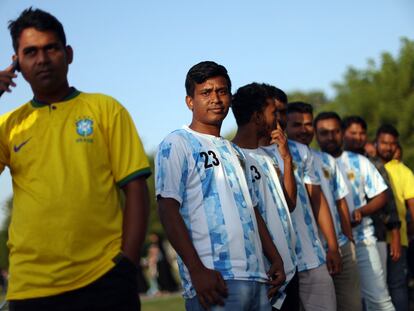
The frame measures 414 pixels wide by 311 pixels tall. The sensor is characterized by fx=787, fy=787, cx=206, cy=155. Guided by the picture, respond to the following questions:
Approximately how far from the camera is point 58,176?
11.6 feet

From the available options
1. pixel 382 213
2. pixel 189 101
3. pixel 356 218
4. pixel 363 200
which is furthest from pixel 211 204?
pixel 382 213

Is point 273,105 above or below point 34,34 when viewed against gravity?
below

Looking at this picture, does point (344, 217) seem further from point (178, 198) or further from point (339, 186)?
point (178, 198)

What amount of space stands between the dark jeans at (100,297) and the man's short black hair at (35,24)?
3.73ft

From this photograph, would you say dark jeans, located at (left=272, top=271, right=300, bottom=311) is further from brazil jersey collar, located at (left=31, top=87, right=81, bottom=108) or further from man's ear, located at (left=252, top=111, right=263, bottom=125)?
brazil jersey collar, located at (left=31, top=87, right=81, bottom=108)

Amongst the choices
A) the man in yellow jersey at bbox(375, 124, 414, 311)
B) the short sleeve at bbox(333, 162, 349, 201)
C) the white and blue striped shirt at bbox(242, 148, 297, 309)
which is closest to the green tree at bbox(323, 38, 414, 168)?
the man in yellow jersey at bbox(375, 124, 414, 311)

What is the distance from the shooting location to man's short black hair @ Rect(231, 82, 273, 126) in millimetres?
6309

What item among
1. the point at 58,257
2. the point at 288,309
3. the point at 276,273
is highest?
the point at 58,257

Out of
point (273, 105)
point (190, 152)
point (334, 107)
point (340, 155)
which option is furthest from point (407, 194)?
point (334, 107)

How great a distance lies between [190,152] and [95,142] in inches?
52.7

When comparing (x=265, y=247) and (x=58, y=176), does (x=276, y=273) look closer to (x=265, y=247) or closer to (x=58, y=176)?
(x=265, y=247)

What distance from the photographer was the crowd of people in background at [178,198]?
352 cm

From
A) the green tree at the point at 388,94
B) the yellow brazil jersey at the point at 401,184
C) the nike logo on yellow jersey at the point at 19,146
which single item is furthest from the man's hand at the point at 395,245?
the green tree at the point at 388,94

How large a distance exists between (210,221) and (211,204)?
0.36 ft
